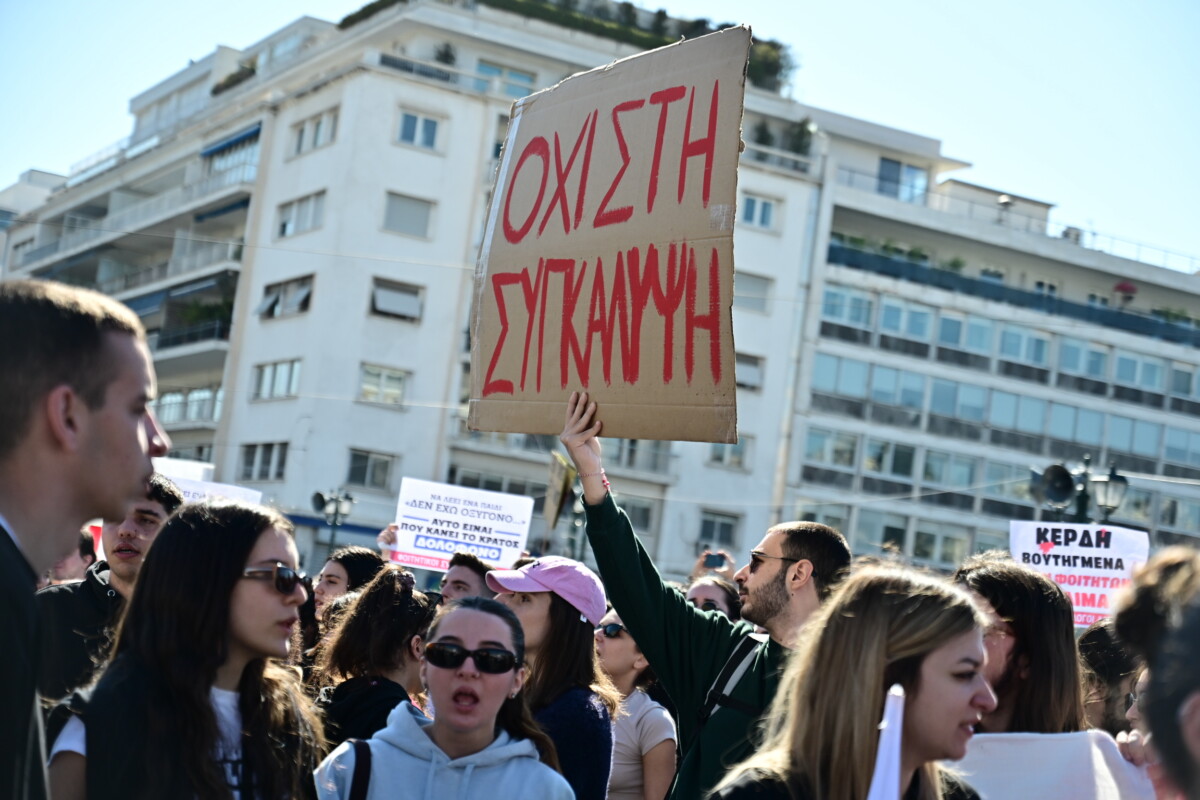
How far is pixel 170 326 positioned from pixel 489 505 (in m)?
36.2

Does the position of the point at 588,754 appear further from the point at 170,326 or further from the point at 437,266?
the point at 170,326

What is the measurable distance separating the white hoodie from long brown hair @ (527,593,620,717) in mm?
1108

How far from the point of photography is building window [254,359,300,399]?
131 ft

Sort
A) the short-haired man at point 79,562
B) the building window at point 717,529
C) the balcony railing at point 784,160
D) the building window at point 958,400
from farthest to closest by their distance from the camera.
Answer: the building window at point 958,400, the balcony railing at point 784,160, the building window at point 717,529, the short-haired man at point 79,562

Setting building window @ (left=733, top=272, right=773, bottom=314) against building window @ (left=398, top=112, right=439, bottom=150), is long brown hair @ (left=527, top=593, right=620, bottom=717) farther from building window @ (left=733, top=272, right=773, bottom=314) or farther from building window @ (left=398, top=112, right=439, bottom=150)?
building window @ (left=733, top=272, right=773, bottom=314)

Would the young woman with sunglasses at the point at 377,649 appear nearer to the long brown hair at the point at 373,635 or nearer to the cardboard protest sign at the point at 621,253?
the long brown hair at the point at 373,635

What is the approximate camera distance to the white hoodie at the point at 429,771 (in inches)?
143

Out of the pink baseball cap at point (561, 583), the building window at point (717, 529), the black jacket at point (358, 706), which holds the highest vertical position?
the pink baseball cap at point (561, 583)

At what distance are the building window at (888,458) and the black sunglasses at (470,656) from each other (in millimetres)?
41710

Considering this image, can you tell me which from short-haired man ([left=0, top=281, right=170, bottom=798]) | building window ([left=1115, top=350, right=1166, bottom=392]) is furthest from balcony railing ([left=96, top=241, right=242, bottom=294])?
short-haired man ([left=0, top=281, right=170, bottom=798])

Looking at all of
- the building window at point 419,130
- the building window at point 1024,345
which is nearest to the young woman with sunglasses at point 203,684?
the building window at point 419,130

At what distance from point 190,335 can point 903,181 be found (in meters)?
24.3

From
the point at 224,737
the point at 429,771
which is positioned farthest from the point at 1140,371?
the point at 224,737

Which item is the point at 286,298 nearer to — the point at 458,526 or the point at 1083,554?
the point at 458,526
